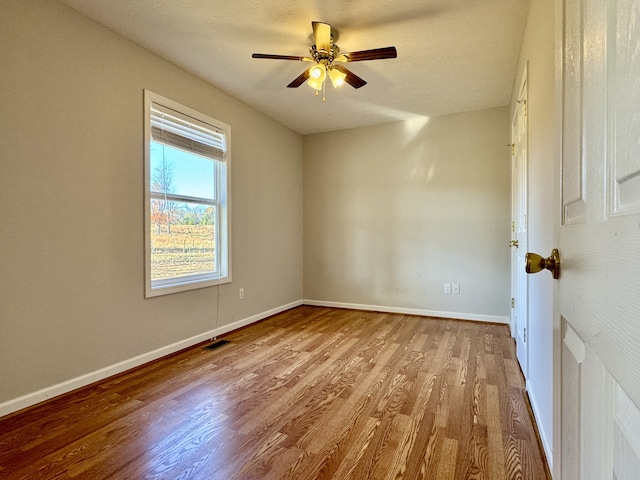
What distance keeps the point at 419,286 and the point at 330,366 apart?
202cm

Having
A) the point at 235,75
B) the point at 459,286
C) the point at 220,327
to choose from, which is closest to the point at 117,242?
the point at 220,327

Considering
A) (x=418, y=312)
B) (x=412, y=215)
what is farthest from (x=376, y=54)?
(x=418, y=312)

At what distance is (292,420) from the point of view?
178 cm

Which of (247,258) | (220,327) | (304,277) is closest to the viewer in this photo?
(220,327)

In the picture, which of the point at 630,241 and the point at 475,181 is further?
the point at 475,181

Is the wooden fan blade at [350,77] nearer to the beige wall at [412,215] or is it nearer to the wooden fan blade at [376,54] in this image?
the wooden fan blade at [376,54]

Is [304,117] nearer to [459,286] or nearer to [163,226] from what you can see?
[163,226]

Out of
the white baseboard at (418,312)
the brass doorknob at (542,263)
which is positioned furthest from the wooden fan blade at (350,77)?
the white baseboard at (418,312)

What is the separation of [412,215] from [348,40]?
7.56 ft

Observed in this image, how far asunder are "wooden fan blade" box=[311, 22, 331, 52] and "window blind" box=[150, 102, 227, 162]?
1.40 metres

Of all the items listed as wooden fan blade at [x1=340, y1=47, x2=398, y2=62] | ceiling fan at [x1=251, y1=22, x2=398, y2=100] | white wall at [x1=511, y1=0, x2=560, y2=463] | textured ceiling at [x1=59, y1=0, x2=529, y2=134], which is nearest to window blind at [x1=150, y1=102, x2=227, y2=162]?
textured ceiling at [x1=59, y1=0, x2=529, y2=134]

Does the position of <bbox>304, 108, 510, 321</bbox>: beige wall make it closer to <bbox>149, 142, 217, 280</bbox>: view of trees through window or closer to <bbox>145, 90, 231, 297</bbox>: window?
<bbox>145, 90, 231, 297</bbox>: window

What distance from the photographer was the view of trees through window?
8.86ft

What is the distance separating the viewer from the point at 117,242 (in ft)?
7.77
